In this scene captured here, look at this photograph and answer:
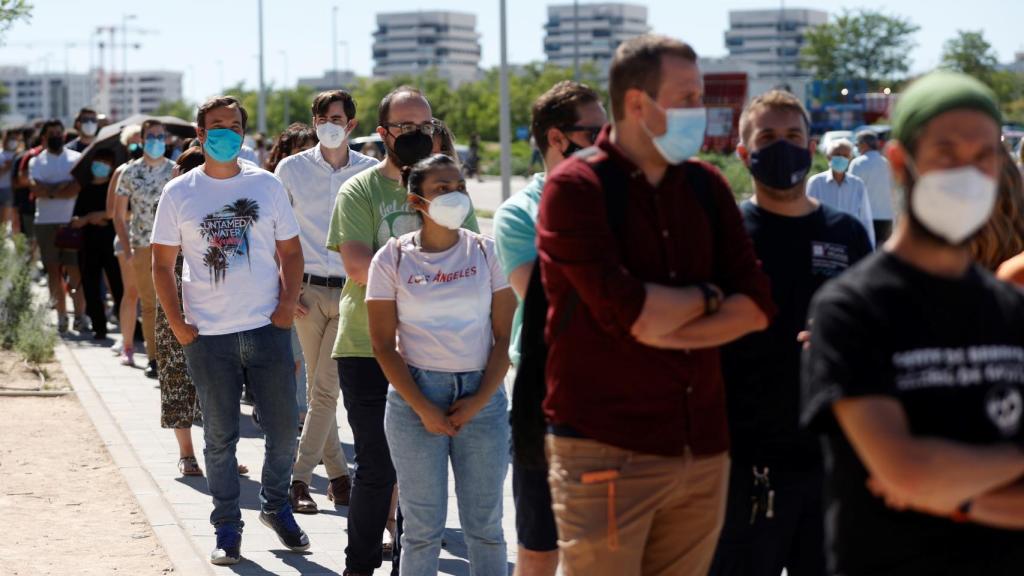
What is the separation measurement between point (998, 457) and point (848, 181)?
10152 mm

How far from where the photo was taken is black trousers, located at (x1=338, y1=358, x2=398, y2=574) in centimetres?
608

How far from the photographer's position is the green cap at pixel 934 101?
2750 millimetres

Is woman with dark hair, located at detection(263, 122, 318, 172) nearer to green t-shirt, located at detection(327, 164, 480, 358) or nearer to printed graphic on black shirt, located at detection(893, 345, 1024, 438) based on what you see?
green t-shirt, located at detection(327, 164, 480, 358)

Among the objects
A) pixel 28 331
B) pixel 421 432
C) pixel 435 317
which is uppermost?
pixel 435 317

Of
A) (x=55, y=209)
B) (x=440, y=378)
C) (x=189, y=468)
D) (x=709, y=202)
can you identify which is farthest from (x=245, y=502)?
(x=55, y=209)

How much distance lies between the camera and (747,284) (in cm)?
377

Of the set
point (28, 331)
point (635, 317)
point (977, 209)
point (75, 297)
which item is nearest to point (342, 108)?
point (635, 317)

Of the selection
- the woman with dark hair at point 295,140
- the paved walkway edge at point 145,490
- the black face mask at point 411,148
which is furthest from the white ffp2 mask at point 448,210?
the woman with dark hair at point 295,140

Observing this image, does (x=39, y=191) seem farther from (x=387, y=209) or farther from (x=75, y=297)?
(x=387, y=209)

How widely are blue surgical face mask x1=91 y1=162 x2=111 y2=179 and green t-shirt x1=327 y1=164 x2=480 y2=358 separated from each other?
8.91m

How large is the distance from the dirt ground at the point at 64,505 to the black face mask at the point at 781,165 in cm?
358

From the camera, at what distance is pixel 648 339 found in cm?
353

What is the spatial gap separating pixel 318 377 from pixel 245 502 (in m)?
0.99

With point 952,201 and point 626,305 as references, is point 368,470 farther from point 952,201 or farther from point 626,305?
point 952,201
